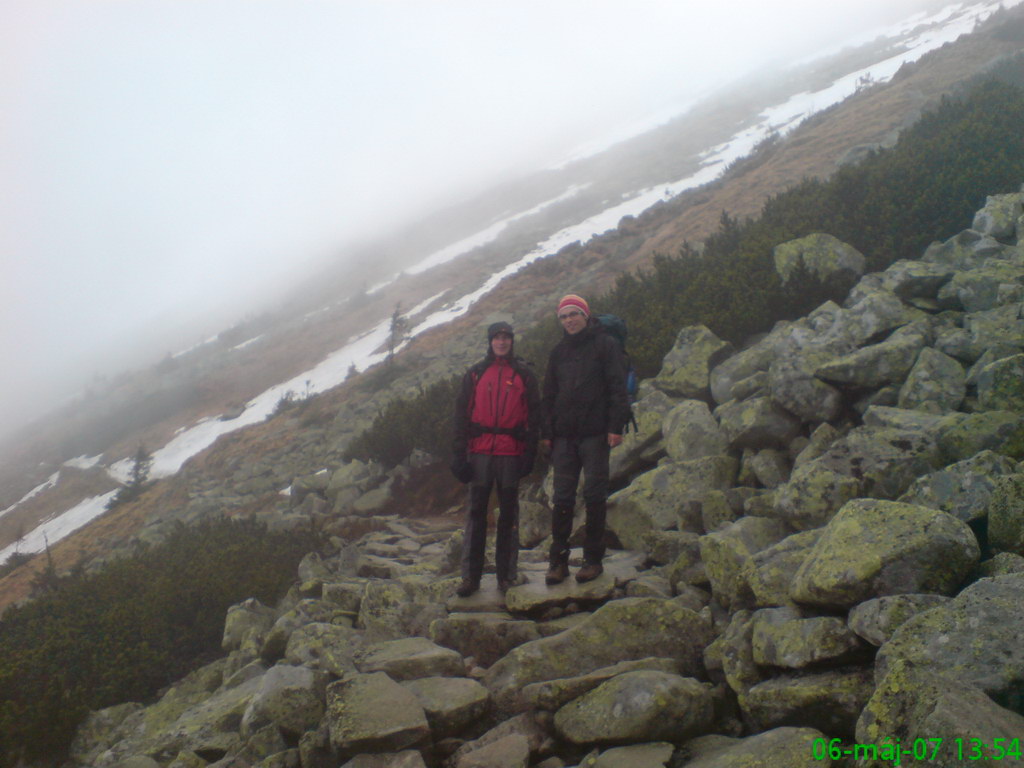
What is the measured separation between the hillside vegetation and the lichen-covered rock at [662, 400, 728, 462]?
2.41 meters

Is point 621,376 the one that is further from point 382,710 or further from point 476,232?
point 476,232

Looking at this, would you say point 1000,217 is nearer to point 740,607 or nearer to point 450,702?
point 740,607

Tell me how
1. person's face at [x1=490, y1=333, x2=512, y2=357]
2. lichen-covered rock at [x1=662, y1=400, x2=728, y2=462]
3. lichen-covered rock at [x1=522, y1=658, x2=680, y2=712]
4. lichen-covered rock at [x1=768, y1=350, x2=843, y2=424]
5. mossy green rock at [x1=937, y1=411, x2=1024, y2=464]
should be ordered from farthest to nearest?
lichen-covered rock at [x1=662, y1=400, x2=728, y2=462], lichen-covered rock at [x1=768, y1=350, x2=843, y2=424], person's face at [x1=490, y1=333, x2=512, y2=357], mossy green rock at [x1=937, y1=411, x2=1024, y2=464], lichen-covered rock at [x1=522, y1=658, x2=680, y2=712]

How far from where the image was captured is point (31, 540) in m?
23.1

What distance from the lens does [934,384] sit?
5.43 metres

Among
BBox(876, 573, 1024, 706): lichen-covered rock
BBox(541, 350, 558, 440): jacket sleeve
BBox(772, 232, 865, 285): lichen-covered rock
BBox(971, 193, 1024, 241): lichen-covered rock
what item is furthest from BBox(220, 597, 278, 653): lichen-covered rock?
BBox(971, 193, 1024, 241): lichen-covered rock

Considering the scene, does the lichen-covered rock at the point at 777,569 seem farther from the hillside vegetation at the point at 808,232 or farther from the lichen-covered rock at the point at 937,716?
the hillside vegetation at the point at 808,232

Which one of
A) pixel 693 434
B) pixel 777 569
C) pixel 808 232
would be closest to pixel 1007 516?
pixel 777 569

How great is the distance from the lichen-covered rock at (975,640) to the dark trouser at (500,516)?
305 cm

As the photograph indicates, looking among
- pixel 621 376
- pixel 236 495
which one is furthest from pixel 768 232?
pixel 236 495

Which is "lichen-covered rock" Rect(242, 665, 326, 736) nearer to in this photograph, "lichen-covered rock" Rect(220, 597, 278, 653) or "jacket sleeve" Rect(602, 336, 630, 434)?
"lichen-covered rock" Rect(220, 597, 278, 653)

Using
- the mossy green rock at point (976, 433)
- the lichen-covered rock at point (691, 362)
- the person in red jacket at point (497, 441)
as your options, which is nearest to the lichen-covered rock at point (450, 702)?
the person in red jacket at point (497, 441)

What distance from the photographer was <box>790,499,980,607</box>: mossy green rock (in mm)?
2934

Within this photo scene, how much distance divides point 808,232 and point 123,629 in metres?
11.2
